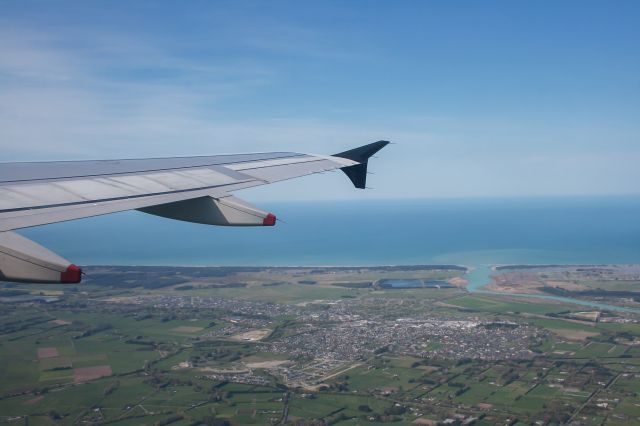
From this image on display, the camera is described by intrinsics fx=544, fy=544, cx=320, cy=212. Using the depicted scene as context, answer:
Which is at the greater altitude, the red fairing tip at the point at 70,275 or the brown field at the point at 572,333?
the red fairing tip at the point at 70,275

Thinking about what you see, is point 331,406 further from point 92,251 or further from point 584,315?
point 92,251

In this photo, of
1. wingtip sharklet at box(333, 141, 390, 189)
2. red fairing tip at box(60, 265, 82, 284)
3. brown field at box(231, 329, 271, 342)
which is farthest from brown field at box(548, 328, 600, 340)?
red fairing tip at box(60, 265, 82, 284)

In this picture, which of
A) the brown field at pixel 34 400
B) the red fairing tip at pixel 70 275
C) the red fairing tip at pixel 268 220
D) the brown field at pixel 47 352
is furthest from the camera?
the brown field at pixel 47 352

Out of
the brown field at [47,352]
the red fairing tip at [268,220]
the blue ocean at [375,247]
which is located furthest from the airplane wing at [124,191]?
the blue ocean at [375,247]

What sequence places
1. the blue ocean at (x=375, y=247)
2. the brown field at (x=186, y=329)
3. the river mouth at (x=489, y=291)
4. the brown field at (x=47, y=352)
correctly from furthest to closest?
the blue ocean at (x=375, y=247) < the river mouth at (x=489, y=291) < the brown field at (x=186, y=329) < the brown field at (x=47, y=352)

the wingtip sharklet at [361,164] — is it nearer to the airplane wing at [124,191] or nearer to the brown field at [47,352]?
the airplane wing at [124,191]

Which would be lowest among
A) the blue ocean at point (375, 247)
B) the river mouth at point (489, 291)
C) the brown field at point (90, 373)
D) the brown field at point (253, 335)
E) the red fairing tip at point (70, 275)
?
the brown field at point (90, 373)

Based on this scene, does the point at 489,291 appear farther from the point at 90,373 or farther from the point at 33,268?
the point at 33,268

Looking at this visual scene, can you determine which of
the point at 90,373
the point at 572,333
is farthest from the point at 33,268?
the point at 572,333
